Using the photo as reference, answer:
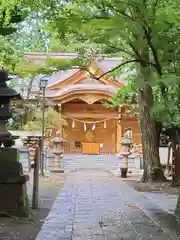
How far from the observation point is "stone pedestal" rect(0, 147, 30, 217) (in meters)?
7.95

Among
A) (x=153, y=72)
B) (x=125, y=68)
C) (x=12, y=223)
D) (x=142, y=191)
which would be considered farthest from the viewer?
(x=125, y=68)

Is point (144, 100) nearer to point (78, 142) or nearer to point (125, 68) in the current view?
point (125, 68)

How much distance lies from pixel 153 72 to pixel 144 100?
21.9ft

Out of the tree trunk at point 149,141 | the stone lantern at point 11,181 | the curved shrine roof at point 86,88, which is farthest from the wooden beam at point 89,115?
the stone lantern at point 11,181

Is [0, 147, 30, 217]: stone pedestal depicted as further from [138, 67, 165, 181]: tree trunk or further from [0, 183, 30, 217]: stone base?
[138, 67, 165, 181]: tree trunk

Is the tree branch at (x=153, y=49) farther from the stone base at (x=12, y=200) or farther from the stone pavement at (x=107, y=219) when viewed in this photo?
the stone base at (x=12, y=200)

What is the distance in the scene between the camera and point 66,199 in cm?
1073

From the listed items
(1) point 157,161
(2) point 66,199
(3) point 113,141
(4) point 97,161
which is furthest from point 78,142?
(2) point 66,199

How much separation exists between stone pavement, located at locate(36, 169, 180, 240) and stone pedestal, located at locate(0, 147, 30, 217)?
601 millimetres

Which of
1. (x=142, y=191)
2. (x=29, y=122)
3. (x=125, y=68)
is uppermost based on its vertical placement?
(x=125, y=68)

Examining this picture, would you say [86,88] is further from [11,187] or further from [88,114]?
[11,187]

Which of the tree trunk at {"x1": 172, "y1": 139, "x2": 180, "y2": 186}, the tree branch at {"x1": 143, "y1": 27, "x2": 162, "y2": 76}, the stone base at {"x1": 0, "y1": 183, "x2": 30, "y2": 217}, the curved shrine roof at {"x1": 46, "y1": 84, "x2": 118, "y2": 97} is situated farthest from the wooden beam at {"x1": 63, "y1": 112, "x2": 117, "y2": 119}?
the stone base at {"x1": 0, "y1": 183, "x2": 30, "y2": 217}

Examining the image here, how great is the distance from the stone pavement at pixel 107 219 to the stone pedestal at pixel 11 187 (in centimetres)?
60

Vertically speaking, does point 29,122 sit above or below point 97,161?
above
